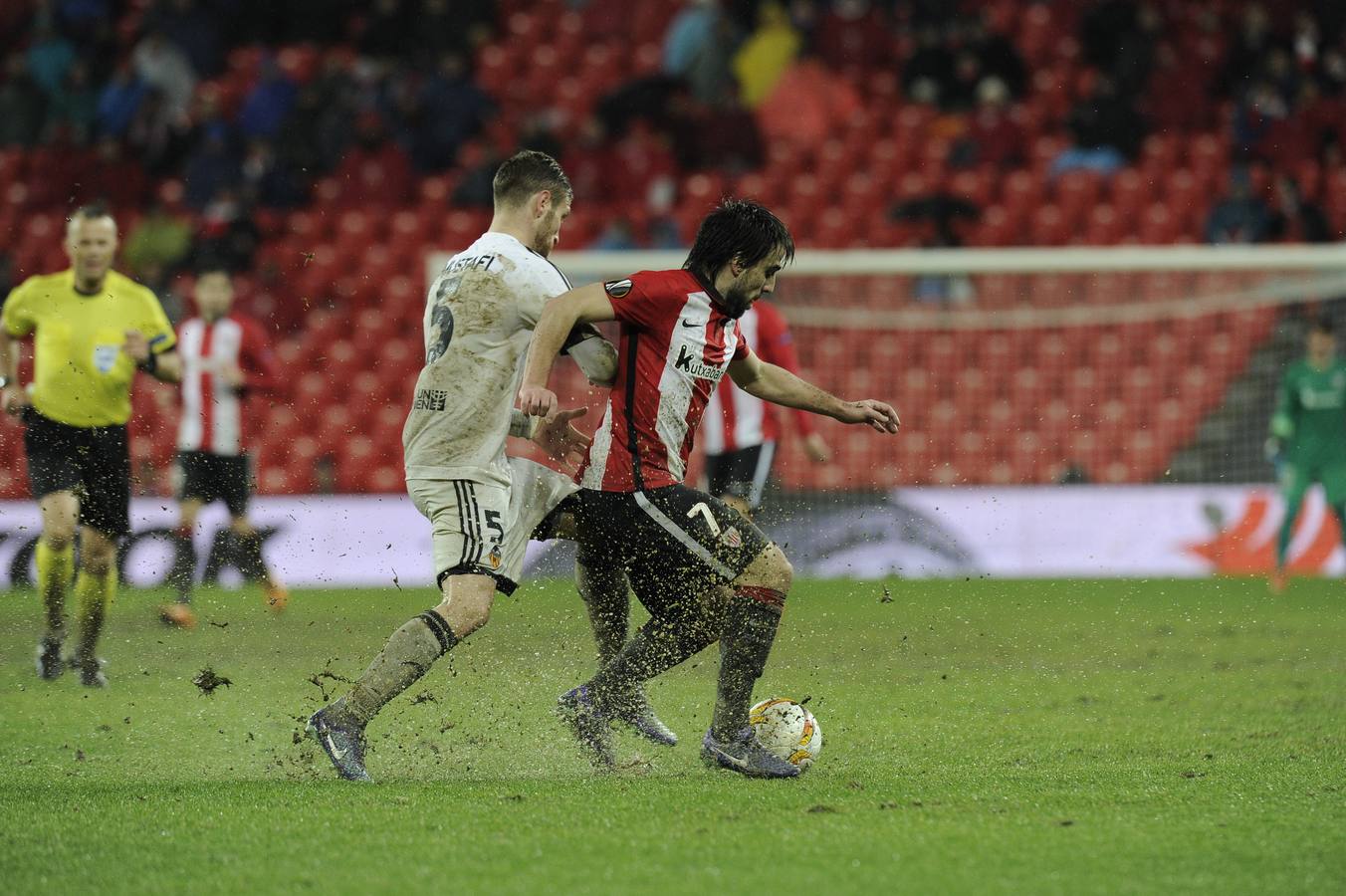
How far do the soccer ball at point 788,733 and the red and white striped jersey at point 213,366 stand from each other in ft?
20.7

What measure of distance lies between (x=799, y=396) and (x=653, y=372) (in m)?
0.68

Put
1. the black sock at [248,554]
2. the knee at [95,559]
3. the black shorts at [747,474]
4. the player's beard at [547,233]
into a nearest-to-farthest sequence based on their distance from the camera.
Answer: the player's beard at [547,233], the knee at [95,559], the black shorts at [747,474], the black sock at [248,554]

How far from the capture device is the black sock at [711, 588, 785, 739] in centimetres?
559

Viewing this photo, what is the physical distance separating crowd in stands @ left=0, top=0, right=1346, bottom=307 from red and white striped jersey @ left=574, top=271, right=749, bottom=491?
10.7 m

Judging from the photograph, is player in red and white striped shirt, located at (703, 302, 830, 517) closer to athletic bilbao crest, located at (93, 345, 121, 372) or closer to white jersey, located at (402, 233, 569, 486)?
athletic bilbao crest, located at (93, 345, 121, 372)

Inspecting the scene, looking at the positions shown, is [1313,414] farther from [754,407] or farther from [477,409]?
[477,409]

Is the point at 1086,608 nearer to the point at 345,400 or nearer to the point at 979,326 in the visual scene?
the point at 979,326

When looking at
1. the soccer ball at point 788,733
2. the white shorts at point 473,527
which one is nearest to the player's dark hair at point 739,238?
the white shorts at point 473,527

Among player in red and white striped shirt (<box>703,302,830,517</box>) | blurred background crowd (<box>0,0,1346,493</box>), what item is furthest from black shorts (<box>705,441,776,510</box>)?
A: blurred background crowd (<box>0,0,1346,493</box>)

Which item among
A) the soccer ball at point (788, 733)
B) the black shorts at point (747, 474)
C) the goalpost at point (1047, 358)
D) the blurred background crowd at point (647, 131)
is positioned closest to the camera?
the soccer ball at point (788, 733)

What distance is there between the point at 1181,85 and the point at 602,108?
6121 millimetres

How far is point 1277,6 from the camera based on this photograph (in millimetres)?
17547

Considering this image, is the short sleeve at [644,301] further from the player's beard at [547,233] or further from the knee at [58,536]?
the knee at [58,536]

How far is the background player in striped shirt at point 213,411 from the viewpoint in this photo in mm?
11164
